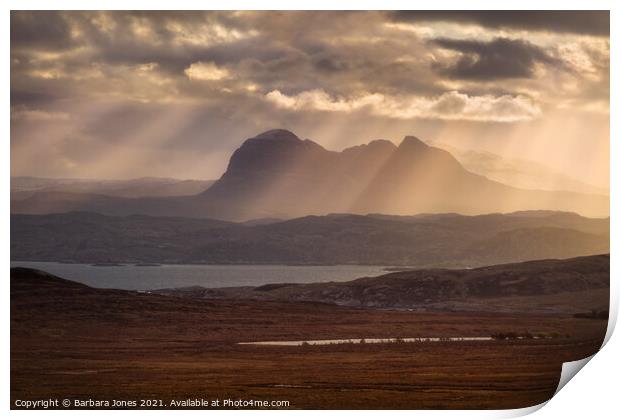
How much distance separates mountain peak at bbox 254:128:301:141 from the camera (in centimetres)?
2137

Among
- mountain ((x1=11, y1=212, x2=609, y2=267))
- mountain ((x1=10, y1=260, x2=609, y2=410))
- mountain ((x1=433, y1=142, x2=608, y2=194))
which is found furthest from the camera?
mountain ((x1=11, y1=212, x2=609, y2=267))

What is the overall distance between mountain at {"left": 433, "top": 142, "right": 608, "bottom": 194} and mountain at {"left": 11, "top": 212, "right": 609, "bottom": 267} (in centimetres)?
76

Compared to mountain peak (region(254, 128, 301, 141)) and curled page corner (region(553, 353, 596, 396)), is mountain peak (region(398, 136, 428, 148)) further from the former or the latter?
curled page corner (region(553, 353, 596, 396))

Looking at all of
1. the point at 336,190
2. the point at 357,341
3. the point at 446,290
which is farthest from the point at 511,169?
the point at 357,341

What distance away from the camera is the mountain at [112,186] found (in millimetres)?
20156

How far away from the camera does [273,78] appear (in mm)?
20812

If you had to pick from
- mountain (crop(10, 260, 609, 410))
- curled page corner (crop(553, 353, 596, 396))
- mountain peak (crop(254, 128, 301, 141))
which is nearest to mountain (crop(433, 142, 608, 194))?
mountain (crop(10, 260, 609, 410))

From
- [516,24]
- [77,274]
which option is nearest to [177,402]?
[77,274]

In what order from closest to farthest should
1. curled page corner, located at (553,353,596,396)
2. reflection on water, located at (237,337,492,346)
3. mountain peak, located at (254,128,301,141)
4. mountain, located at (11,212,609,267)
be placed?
curled page corner, located at (553,353,596,396) < mountain peak, located at (254,128,301,141) < reflection on water, located at (237,337,492,346) < mountain, located at (11,212,609,267)

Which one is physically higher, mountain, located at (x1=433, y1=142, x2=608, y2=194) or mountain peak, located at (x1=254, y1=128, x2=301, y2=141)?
mountain peak, located at (x1=254, y1=128, x2=301, y2=141)

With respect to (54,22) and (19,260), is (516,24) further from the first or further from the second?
(19,260)

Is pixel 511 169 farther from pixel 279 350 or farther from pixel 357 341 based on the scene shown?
pixel 279 350

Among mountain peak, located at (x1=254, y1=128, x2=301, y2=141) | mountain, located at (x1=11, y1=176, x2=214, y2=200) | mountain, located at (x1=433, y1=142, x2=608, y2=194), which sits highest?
mountain peak, located at (x1=254, y1=128, x2=301, y2=141)

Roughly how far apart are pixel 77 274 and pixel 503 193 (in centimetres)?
977
